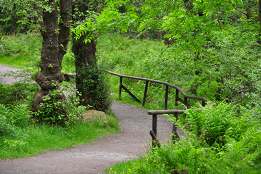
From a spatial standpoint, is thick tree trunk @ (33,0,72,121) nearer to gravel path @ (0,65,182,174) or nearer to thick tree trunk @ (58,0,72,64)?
thick tree trunk @ (58,0,72,64)

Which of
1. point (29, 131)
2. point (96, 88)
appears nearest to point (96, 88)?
point (96, 88)

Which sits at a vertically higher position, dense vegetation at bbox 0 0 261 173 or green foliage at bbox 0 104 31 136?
dense vegetation at bbox 0 0 261 173

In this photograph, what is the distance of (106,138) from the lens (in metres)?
8.19

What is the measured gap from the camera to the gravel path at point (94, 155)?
4.97 metres

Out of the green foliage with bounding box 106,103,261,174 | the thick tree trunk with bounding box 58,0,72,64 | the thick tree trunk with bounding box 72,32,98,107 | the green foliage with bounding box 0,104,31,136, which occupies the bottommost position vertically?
the green foliage with bounding box 0,104,31,136

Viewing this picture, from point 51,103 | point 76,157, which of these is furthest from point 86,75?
point 76,157

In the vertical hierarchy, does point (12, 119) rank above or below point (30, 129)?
above

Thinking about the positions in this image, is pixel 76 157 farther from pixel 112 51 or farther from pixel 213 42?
pixel 112 51

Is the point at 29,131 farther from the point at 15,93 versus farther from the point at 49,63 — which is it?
the point at 15,93

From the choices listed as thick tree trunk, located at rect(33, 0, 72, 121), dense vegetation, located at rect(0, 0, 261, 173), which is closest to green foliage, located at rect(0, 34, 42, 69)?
dense vegetation, located at rect(0, 0, 261, 173)

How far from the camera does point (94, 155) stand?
6.32 meters

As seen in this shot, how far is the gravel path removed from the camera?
4969 millimetres

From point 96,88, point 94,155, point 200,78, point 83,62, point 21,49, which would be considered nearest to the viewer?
point 94,155

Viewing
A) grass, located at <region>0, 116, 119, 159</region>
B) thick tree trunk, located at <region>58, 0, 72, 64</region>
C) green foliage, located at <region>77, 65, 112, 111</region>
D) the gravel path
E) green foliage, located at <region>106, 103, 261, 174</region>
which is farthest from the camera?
green foliage, located at <region>77, 65, 112, 111</region>
